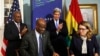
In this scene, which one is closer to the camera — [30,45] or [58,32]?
[30,45]

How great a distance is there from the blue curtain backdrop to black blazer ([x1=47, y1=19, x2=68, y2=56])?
58 cm

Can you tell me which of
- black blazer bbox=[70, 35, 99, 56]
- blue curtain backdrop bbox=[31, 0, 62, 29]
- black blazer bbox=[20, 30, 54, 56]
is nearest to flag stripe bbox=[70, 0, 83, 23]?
blue curtain backdrop bbox=[31, 0, 62, 29]

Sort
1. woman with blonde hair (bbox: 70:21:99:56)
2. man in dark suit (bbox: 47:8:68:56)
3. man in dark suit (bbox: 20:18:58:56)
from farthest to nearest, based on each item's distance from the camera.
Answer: man in dark suit (bbox: 47:8:68:56)
woman with blonde hair (bbox: 70:21:99:56)
man in dark suit (bbox: 20:18:58:56)

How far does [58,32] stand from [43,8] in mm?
932

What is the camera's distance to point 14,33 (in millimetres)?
4820

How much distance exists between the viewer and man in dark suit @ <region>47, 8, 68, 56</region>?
5113 mm

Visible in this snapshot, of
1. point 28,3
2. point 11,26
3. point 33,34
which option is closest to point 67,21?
point 28,3

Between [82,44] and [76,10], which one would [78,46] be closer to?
[82,44]

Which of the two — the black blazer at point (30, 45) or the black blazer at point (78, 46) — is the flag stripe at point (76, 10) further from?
the black blazer at point (30, 45)

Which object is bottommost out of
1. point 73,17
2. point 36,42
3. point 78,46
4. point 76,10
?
point 78,46

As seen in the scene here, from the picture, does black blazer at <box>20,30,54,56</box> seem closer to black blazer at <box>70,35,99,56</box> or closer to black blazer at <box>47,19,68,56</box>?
black blazer at <box>70,35,99,56</box>

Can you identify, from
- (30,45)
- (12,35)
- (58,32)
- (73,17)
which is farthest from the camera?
(73,17)

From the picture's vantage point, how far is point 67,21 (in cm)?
575

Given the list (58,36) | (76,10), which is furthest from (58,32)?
(76,10)
